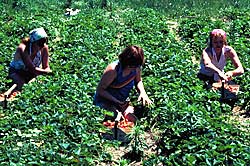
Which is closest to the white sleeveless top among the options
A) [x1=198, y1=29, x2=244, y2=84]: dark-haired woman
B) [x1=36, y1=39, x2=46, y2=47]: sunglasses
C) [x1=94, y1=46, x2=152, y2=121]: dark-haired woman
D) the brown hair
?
[x1=198, y1=29, x2=244, y2=84]: dark-haired woman

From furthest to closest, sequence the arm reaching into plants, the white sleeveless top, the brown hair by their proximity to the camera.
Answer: the white sleeveless top, the arm reaching into plants, the brown hair

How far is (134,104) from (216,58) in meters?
1.58

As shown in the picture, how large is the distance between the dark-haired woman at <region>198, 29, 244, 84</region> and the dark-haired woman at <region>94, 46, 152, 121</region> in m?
1.47

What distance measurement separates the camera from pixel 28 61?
9.24 metres

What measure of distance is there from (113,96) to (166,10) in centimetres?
1097

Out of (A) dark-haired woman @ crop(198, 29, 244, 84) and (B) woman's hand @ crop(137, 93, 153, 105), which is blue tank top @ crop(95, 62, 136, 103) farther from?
(A) dark-haired woman @ crop(198, 29, 244, 84)

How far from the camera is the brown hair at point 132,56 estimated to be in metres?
7.47

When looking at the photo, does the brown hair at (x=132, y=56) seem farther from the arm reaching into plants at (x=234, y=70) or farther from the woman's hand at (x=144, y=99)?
the arm reaching into plants at (x=234, y=70)

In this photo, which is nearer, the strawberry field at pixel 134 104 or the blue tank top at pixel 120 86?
the strawberry field at pixel 134 104

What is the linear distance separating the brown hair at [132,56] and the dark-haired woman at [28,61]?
6.56 feet

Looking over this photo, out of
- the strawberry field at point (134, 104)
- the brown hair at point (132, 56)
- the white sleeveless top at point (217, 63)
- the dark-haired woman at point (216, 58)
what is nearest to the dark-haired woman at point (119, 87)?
the brown hair at point (132, 56)

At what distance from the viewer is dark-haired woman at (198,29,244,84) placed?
29.2 feet

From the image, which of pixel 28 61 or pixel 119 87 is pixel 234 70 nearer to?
pixel 119 87

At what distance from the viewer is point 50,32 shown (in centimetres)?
1402
